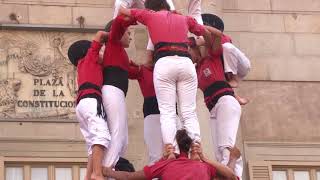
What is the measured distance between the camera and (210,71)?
333 inches

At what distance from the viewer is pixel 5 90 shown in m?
12.2

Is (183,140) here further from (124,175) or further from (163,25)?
(163,25)

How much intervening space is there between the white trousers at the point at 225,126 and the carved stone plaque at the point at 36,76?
162 inches

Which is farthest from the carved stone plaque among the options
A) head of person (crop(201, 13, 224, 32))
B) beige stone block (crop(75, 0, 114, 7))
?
head of person (crop(201, 13, 224, 32))

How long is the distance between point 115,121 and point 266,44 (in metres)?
5.64

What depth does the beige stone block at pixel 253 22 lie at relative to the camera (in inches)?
520

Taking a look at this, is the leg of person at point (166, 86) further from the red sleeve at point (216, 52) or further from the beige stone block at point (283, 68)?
the beige stone block at point (283, 68)

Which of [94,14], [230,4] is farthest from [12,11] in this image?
[230,4]

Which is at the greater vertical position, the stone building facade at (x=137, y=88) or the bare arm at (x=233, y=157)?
the stone building facade at (x=137, y=88)

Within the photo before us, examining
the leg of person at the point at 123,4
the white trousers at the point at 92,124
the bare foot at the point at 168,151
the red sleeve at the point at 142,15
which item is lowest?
the bare foot at the point at 168,151

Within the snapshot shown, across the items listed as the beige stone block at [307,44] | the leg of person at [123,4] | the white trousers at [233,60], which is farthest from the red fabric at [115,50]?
the beige stone block at [307,44]

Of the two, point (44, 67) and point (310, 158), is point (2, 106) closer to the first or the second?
point (44, 67)

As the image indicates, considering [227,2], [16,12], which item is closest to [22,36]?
[16,12]

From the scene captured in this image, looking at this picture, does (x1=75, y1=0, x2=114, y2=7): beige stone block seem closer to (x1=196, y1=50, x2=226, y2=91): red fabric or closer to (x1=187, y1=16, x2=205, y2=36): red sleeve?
(x1=196, y1=50, x2=226, y2=91): red fabric
